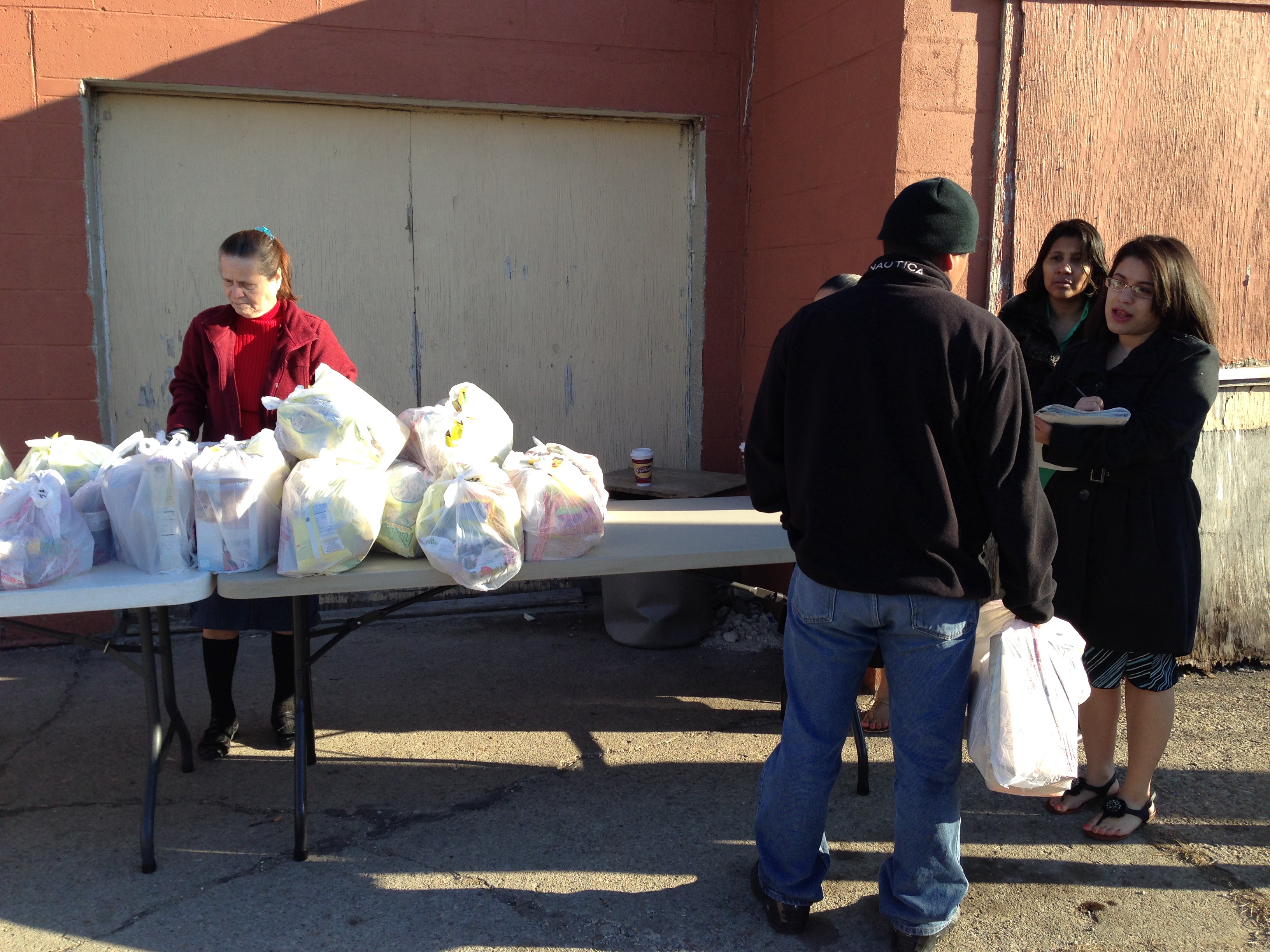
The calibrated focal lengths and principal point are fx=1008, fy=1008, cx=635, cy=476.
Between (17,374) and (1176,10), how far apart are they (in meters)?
5.26

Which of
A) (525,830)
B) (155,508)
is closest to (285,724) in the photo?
(525,830)

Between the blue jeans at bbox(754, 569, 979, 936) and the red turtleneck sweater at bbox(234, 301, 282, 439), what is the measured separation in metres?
1.98

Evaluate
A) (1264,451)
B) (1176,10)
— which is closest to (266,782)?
(1264,451)

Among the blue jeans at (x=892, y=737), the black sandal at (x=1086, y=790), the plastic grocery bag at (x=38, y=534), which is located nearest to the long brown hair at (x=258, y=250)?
the plastic grocery bag at (x=38, y=534)

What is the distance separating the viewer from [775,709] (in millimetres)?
4160

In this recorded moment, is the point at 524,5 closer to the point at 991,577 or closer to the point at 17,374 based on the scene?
the point at 17,374

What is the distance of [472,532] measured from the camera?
287 cm

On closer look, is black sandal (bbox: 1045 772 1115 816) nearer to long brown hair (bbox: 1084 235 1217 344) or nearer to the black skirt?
long brown hair (bbox: 1084 235 1217 344)

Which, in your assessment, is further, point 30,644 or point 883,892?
point 30,644

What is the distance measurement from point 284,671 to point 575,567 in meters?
1.34

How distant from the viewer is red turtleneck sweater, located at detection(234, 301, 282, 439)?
135 inches

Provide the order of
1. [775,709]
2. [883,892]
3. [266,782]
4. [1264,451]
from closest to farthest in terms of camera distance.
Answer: [883,892] → [266,782] → [775,709] → [1264,451]

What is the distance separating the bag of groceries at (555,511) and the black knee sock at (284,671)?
1.13 m

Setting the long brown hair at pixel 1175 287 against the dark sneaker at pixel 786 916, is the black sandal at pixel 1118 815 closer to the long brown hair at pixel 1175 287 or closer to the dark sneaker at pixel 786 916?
the dark sneaker at pixel 786 916
